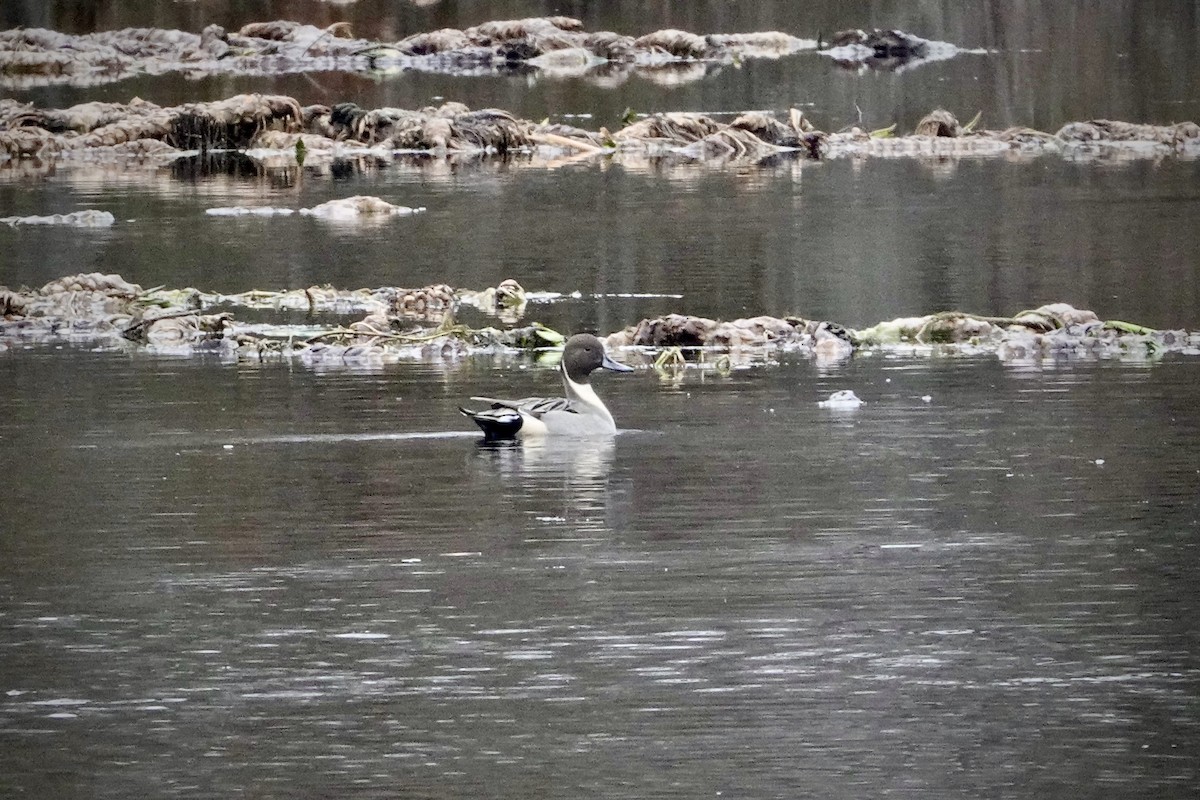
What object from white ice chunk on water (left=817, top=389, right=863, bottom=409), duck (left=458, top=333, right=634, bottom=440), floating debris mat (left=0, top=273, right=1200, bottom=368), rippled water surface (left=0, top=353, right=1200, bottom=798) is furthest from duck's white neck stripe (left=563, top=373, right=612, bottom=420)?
floating debris mat (left=0, top=273, right=1200, bottom=368)

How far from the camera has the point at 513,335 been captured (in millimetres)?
20188

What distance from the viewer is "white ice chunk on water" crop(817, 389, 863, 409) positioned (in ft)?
53.8

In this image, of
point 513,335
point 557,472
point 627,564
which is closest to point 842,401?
point 557,472

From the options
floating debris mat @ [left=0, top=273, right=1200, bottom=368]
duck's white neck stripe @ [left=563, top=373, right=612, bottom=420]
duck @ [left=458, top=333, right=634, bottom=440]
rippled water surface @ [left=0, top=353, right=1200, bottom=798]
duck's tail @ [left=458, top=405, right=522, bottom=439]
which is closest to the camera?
rippled water surface @ [left=0, top=353, right=1200, bottom=798]

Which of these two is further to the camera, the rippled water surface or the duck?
the duck

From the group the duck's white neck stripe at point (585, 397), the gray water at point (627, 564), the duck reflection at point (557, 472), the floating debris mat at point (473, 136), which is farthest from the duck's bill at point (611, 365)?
the floating debris mat at point (473, 136)

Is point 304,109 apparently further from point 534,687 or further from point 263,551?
point 534,687

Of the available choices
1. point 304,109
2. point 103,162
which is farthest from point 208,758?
point 304,109

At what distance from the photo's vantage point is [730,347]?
1964cm

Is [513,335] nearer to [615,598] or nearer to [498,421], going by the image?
[498,421]

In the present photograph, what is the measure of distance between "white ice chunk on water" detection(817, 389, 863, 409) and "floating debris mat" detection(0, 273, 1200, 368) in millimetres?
2273

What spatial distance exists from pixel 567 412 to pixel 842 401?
2.05 m

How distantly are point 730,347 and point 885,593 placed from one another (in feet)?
29.0

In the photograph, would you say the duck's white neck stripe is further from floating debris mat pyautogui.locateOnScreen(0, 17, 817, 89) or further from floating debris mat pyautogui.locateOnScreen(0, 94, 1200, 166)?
floating debris mat pyautogui.locateOnScreen(0, 17, 817, 89)
